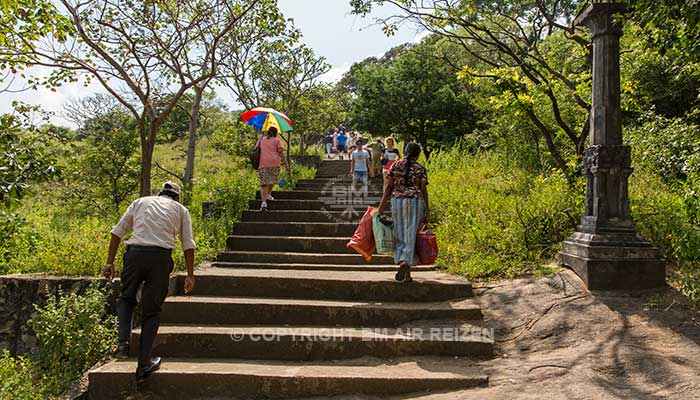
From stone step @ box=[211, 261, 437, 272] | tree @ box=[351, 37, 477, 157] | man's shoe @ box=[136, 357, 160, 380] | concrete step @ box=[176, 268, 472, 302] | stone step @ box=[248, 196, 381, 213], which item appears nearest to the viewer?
man's shoe @ box=[136, 357, 160, 380]

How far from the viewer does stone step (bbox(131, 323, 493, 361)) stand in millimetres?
4359

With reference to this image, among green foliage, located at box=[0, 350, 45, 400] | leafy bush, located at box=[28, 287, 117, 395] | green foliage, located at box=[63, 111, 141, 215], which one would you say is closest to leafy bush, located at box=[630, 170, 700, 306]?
leafy bush, located at box=[28, 287, 117, 395]

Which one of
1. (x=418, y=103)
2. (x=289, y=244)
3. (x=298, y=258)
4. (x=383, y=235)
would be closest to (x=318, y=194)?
(x=289, y=244)

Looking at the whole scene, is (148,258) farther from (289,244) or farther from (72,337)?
(289,244)

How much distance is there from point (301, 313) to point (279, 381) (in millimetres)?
1139

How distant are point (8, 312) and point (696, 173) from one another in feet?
27.0

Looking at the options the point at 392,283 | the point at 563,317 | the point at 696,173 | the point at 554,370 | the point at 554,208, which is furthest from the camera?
the point at 554,208

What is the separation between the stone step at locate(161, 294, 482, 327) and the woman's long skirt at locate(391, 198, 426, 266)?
0.61m

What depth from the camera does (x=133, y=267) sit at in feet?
12.8

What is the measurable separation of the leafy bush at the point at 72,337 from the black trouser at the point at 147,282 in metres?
0.76

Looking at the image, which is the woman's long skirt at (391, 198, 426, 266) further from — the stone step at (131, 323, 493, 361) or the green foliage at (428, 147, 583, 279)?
the green foliage at (428, 147, 583, 279)

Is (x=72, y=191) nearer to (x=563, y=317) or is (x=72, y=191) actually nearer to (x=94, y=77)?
(x=94, y=77)

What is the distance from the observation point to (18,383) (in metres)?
3.95

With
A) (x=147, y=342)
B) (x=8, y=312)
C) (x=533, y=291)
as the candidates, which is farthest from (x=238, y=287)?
(x=533, y=291)
